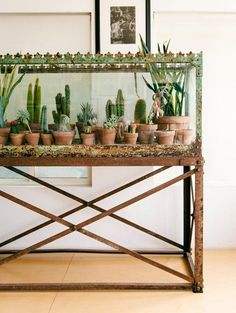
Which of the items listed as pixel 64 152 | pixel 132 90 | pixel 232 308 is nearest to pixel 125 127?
pixel 132 90

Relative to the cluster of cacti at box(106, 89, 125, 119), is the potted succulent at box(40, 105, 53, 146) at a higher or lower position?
lower

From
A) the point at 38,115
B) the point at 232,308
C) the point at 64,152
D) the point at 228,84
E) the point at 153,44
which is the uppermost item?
the point at 153,44

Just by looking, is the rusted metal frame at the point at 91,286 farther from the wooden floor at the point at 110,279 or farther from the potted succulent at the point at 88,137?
the potted succulent at the point at 88,137

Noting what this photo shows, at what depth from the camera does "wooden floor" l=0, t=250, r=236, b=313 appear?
2.72 m

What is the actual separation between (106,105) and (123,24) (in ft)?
3.31

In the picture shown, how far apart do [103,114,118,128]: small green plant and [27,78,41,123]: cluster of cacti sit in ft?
1.39

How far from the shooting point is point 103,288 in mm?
2928

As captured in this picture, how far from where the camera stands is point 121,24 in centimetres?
358

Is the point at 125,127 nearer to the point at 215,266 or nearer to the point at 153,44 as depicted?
the point at 153,44

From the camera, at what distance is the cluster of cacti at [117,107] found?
2865mm

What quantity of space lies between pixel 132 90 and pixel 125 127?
0.24 meters

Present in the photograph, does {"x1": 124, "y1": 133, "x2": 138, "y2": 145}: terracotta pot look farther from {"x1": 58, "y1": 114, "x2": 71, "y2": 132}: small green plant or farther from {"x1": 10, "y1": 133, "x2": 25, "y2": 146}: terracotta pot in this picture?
{"x1": 10, "y1": 133, "x2": 25, "y2": 146}: terracotta pot

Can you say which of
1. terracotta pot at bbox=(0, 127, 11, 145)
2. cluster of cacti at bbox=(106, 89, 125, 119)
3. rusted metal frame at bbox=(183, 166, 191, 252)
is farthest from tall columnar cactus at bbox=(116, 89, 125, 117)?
rusted metal frame at bbox=(183, 166, 191, 252)

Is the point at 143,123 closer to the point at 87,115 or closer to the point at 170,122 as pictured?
the point at 170,122
